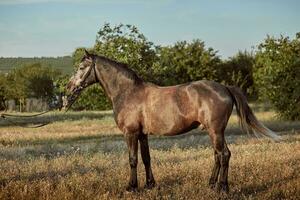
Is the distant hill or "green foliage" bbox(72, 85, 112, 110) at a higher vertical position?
the distant hill

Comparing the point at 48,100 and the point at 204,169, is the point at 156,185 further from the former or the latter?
the point at 48,100

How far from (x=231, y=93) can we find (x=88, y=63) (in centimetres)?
273

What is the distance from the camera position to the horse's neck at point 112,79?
881 centimetres

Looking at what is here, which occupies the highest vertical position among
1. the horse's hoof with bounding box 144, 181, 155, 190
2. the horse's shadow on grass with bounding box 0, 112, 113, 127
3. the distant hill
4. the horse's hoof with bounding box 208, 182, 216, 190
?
the distant hill

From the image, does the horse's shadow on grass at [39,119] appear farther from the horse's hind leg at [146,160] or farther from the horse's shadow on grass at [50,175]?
the horse's hind leg at [146,160]

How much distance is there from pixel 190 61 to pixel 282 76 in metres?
24.8

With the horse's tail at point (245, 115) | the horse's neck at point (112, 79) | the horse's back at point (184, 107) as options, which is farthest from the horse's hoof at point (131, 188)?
the horse's tail at point (245, 115)

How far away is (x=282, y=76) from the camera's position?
110ft

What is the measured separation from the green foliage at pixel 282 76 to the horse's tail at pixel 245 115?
77.3 ft

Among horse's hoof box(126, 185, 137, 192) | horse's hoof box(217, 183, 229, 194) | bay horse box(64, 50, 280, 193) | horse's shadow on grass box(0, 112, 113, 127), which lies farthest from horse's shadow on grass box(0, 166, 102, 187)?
horse's shadow on grass box(0, 112, 113, 127)

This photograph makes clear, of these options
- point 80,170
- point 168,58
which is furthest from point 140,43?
point 80,170

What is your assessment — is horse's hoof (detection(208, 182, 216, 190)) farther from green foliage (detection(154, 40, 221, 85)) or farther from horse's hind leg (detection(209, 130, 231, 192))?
green foliage (detection(154, 40, 221, 85))

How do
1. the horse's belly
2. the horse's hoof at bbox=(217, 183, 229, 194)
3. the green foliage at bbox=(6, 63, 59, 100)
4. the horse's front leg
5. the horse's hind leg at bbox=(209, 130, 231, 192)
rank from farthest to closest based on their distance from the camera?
the green foliage at bbox=(6, 63, 59, 100), the horse's front leg, the horse's belly, the horse's hind leg at bbox=(209, 130, 231, 192), the horse's hoof at bbox=(217, 183, 229, 194)

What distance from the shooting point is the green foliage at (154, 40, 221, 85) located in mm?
55344
